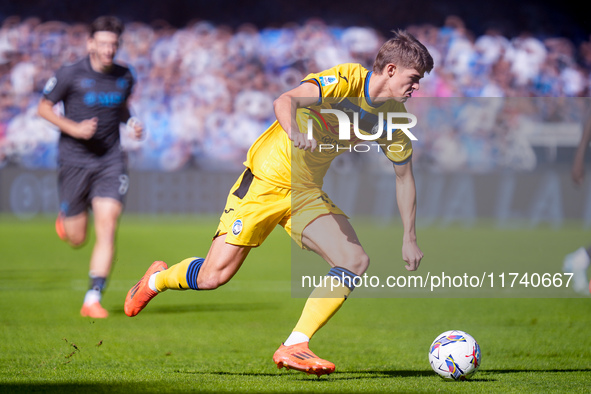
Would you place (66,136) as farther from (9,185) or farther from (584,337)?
(9,185)

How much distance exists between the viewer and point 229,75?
19.4 meters

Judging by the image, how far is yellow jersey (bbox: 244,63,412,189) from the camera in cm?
437

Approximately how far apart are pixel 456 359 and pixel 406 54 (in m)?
1.60

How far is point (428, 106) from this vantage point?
59.1 feet

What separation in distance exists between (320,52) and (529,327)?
48.0 ft

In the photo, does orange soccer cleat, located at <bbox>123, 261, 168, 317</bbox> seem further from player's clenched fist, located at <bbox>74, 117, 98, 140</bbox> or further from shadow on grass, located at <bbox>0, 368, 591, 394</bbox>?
player's clenched fist, located at <bbox>74, 117, 98, 140</bbox>

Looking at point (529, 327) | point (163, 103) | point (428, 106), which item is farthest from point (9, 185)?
point (529, 327)

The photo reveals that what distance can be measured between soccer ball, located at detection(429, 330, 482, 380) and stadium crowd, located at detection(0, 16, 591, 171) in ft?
42.0

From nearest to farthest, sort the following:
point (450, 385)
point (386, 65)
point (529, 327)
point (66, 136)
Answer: point (450, 385) → point (386, 65) → point (529, 327) → point (66, 136)

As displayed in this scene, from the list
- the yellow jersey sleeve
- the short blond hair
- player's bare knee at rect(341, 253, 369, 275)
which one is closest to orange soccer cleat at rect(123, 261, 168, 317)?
player's bare knee at rect(341, 253, 369, 275)

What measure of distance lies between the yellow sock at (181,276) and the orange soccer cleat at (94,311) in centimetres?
174

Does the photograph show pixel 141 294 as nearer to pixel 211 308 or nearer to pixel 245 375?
pixel 245 375

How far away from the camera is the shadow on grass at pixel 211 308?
22.9 feet

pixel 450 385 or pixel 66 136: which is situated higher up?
pixel 66 136
